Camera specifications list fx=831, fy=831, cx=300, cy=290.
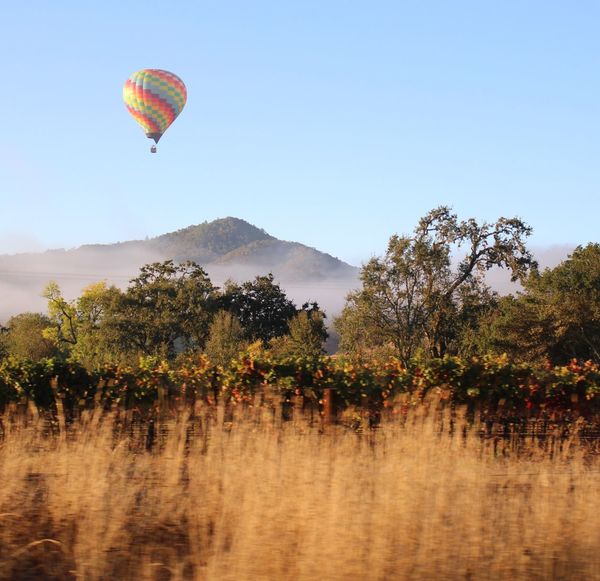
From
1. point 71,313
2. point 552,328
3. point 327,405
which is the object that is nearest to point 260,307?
point 71,313

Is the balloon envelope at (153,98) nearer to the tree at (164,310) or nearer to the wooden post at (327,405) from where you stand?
the tree at (164,310)

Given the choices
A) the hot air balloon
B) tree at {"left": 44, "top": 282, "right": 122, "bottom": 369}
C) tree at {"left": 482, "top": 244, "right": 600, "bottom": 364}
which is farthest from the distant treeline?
the hot air balloon

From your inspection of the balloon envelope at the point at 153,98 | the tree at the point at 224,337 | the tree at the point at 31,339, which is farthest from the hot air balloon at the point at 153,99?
the tree at the point at 31,339

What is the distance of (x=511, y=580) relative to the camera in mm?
4980

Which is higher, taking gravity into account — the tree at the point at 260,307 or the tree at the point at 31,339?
the tree at the point at 260,307

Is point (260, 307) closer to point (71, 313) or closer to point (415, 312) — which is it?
point (71, 313)

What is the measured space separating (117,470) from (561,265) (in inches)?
1938

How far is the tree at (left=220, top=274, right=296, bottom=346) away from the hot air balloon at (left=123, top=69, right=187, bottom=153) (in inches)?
1300

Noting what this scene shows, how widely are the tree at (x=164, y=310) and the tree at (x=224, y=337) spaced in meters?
2.31

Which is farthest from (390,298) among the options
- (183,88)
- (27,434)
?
(27,434)

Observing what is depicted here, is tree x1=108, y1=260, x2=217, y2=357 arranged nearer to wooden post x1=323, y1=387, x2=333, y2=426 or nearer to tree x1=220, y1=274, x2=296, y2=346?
tree x1=220, y1=274, x2=296, y2=346

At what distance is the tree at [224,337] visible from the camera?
67.0 m

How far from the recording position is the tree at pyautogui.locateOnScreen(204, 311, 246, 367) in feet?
220

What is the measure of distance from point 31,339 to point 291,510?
95.5m
